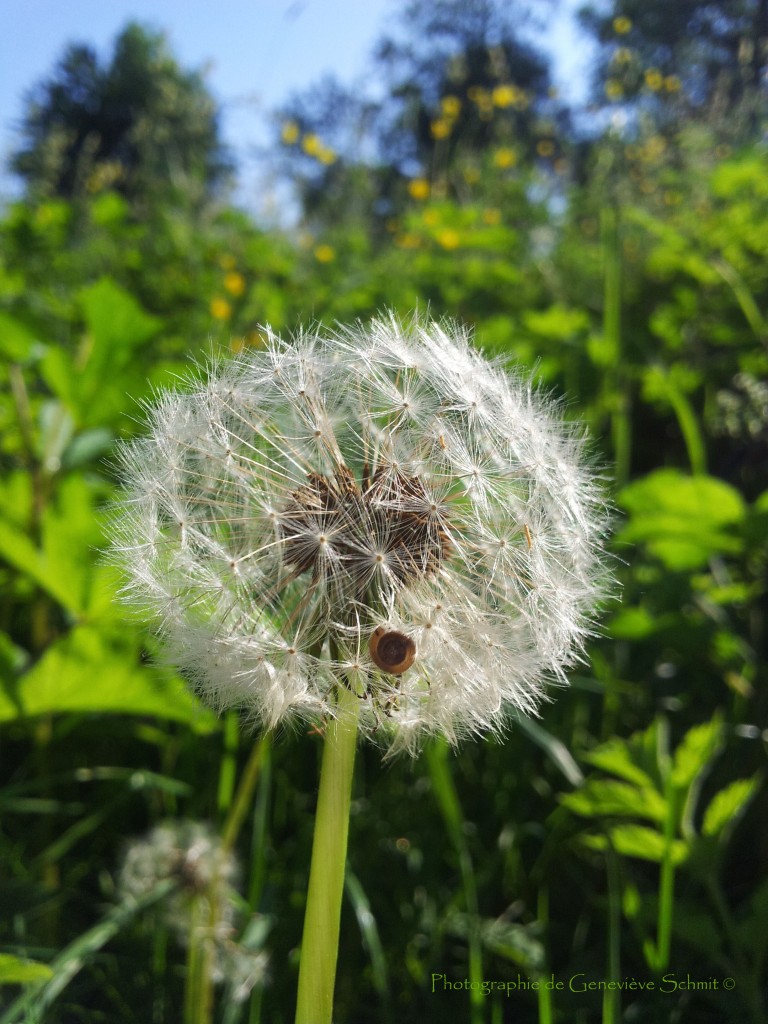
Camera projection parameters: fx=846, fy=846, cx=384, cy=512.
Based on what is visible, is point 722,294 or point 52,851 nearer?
point 52,851

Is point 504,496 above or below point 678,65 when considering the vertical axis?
below

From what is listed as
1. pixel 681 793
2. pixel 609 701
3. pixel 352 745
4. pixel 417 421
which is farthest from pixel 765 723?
pixel 352 745

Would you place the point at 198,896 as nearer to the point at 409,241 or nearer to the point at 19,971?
the point at 19,971

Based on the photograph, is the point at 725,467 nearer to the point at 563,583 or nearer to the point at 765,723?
the point at 765,723

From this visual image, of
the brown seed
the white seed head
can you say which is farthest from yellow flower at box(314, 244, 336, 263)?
the brown seed

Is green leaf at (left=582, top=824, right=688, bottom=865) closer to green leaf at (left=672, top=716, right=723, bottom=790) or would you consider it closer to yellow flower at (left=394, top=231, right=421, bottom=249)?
green leaf at (left=672, top=716, right=723, bottom=790)

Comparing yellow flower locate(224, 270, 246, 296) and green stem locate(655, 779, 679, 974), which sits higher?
yellow flower locate(224, 270, 246, 296)
